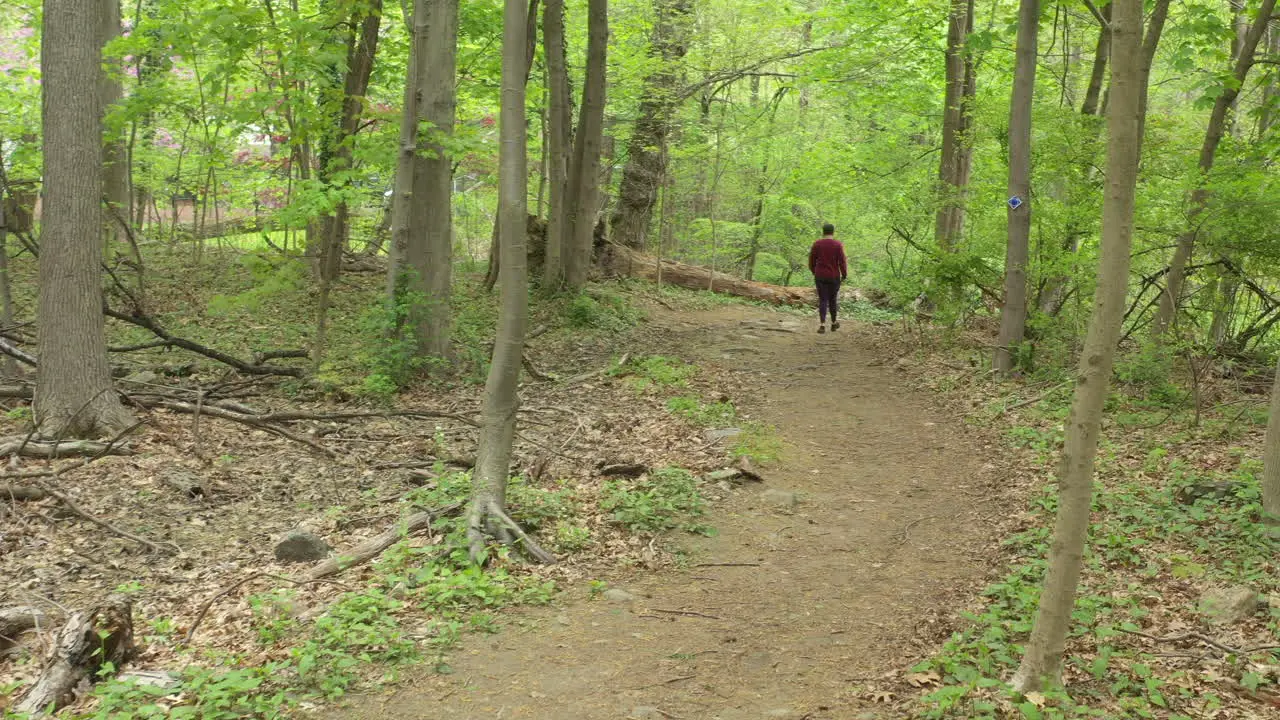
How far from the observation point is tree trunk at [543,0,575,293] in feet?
46.4

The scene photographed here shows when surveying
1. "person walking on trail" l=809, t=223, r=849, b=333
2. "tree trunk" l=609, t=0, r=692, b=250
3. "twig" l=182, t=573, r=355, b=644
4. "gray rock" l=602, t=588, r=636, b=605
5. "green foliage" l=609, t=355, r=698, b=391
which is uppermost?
"tree trunk" l=609, t=0, r=692, b=250

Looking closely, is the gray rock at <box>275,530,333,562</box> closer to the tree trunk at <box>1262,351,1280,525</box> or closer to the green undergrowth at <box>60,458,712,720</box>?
the green undergrowth at <box>60,458,712,720</box>

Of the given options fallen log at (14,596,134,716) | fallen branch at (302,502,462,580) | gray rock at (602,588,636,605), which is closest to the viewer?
fallen log at (14,596,134,716)

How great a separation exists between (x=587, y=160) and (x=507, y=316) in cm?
975

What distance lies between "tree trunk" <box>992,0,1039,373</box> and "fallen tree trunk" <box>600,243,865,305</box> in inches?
347

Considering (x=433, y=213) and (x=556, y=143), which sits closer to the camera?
(x=433, y=213)

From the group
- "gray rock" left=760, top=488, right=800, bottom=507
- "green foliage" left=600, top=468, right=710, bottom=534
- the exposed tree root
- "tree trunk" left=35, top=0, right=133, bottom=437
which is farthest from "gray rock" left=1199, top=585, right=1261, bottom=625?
"tree trunk" left=35, top=0, right=133, bottom=437

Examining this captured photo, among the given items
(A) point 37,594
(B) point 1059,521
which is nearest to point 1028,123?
(B) point 1059,521

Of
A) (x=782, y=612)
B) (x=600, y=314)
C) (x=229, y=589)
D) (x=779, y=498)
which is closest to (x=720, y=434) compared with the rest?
(x=779, y=498)

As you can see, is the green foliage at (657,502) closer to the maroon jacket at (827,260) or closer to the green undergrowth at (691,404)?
the green undergrowth at (691,404)

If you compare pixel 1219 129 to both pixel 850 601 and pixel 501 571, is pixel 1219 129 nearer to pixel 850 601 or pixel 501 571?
pixel 850 601

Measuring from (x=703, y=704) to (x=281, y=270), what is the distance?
763 cm

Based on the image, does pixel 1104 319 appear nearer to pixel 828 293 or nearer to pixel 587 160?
pixel 828 293

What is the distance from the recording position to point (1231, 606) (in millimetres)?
4977
